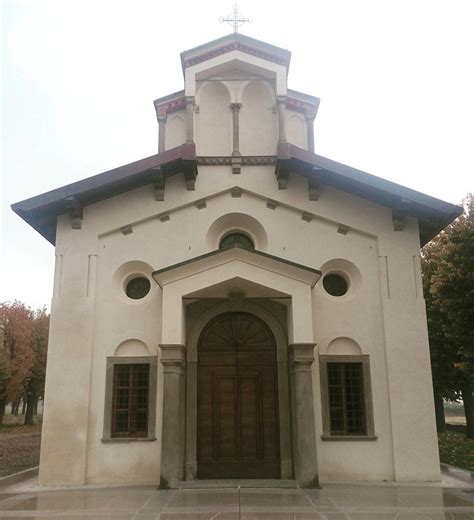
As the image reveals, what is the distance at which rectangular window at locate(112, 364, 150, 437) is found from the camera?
1229cm

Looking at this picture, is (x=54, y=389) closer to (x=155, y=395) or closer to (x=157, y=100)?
(x=155, y=395)

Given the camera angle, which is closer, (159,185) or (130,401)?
(130,401)

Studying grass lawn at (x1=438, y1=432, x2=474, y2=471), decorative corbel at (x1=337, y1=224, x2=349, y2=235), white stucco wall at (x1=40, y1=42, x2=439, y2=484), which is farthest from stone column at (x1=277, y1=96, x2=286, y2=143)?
grass lawn at (x1=438, y1=432, x2=474, y2=471)

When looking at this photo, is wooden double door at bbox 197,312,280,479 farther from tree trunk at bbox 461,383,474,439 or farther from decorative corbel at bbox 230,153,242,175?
tree trunk at bbox 461,383,474,439

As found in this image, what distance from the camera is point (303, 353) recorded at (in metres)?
11.6

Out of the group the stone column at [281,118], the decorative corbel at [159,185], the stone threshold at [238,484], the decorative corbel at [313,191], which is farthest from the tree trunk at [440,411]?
the decorative corbel at [159,185]

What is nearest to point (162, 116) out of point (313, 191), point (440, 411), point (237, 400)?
point (313, 191)

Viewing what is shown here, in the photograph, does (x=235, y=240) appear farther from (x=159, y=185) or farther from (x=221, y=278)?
(x=159, y=185)

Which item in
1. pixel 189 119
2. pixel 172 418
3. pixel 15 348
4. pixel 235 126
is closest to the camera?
pixel 172 418

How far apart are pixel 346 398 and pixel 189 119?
7.99 metres

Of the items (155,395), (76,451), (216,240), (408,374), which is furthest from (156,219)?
(408,374)

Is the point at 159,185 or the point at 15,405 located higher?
the point at 159,185

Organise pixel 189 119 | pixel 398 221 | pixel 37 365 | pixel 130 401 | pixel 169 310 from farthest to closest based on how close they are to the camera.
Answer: pixel 37 365 < pixel 189 119 < pixel 398 221 < pixel 130 401 < pixel 169 310

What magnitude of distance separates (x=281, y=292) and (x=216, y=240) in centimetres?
250
